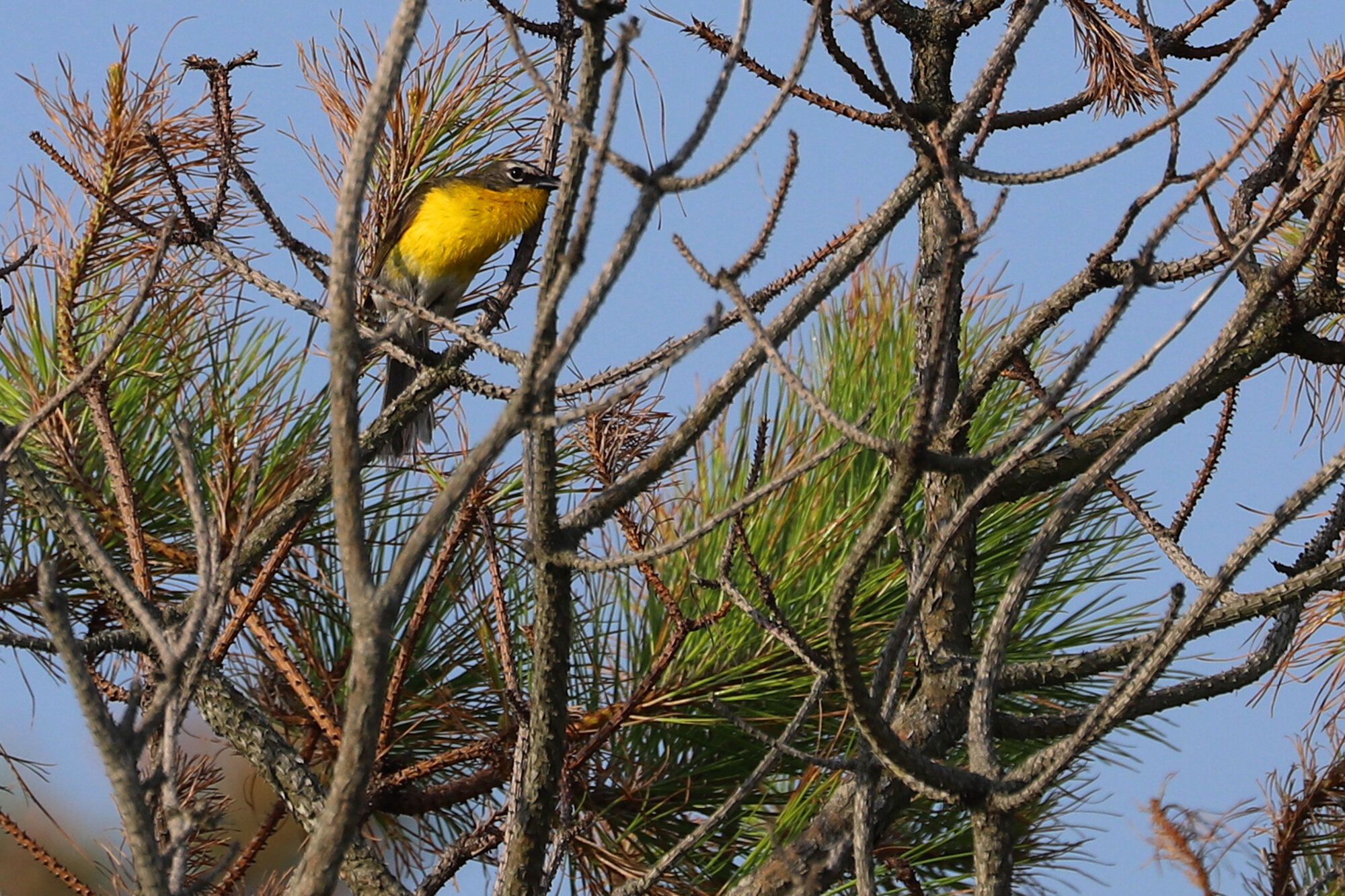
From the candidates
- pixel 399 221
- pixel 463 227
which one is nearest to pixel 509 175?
pixel 463 227

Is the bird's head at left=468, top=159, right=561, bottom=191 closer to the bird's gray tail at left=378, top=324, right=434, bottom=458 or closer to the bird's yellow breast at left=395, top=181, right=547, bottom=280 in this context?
the bird's yellow breast at left=395, top=181, right=547, bottom=280

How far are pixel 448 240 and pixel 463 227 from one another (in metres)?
0.06

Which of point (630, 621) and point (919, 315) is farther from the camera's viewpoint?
point (630, 621)

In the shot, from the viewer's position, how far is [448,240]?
3555 mm

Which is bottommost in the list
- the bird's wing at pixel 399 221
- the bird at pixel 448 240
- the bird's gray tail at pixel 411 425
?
the bird's gray tail at pixel 411 425

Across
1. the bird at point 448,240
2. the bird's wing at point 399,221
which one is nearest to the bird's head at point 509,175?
the bird at point 448,240

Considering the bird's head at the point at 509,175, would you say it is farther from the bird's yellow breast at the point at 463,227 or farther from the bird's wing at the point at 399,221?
the bird's wing at the point at 399,221

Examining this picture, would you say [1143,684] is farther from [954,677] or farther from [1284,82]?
[954,677]

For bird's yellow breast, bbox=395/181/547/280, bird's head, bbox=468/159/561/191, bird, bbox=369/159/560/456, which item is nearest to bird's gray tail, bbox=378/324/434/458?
bird, bbox=369/159/560/456

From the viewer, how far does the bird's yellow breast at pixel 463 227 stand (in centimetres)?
348

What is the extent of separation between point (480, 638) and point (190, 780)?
62 centimetres

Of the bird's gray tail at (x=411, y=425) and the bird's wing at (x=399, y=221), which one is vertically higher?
the bird's wing at (x=399, y=221)

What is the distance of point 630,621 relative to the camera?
9.52ft

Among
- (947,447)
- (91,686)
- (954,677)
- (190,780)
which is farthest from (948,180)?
(190,780)
